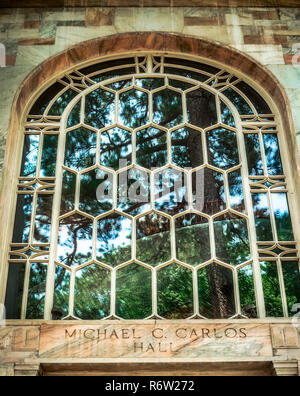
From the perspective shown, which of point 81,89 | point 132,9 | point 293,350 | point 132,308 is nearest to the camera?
point 293,350

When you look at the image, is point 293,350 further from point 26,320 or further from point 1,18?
point 1,18

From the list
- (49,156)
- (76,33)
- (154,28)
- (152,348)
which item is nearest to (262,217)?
(152,348)

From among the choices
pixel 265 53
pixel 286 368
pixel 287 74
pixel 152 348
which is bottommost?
pixel 286 368

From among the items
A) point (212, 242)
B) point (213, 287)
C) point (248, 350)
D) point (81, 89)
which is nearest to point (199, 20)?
point (81, 89)

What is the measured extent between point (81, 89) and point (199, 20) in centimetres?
195

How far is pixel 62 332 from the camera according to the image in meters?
6.00

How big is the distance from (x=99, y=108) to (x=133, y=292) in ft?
8.58

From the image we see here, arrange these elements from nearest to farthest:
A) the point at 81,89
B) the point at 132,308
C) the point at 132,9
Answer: the point at 132,308 → the point at 81,89 → the point at 132,9

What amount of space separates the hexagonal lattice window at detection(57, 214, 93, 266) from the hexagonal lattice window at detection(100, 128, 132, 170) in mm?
836

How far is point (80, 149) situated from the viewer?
746 centimetres

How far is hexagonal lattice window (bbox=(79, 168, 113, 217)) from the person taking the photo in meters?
7.00

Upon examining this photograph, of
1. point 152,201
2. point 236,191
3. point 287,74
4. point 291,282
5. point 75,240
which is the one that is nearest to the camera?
point 291,282

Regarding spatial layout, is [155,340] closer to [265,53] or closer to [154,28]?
[265,53]

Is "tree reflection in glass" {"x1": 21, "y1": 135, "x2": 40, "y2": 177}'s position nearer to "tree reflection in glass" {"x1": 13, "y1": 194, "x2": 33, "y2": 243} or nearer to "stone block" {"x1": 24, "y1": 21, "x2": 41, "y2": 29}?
"tree reflection in glass" {"x1": 13, "y1": 194, "x2": 33, "y2": 243}
